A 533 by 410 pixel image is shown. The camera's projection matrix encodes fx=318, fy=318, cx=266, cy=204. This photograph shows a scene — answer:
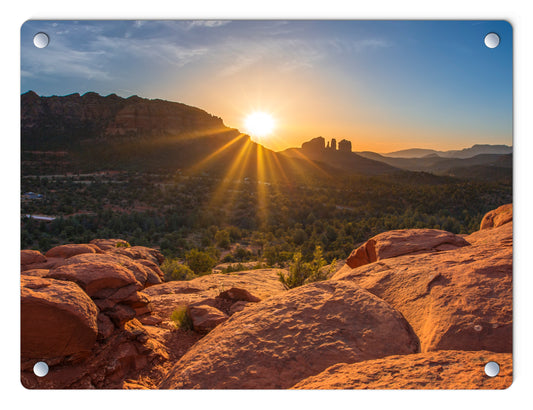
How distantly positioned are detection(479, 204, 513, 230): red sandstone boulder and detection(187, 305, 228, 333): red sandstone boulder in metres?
4.58

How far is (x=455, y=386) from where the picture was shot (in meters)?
2.17

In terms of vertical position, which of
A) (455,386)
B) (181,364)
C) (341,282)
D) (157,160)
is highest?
(157,160)

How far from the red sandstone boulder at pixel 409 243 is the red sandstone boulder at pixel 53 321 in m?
3.84

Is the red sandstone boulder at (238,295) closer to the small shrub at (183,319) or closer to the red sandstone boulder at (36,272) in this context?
the small shrub at (183,319)

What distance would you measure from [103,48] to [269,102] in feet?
6.40

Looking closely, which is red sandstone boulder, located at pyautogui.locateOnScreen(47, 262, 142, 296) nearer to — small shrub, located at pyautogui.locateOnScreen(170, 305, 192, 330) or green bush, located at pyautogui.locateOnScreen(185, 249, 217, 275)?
small shrub, located at pyautogui.locateOnScreen(170, 305, 192, 330)

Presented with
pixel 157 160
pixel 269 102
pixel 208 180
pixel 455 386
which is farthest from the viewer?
pixel 157 160

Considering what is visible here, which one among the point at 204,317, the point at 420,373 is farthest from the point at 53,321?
the point at 420,373

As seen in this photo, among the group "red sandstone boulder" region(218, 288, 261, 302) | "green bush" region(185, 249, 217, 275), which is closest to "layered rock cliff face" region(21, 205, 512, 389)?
"red sandstone boulder" region(218, 288, 261, 302)

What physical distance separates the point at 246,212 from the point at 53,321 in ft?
41.4

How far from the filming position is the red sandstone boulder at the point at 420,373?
217 cm
